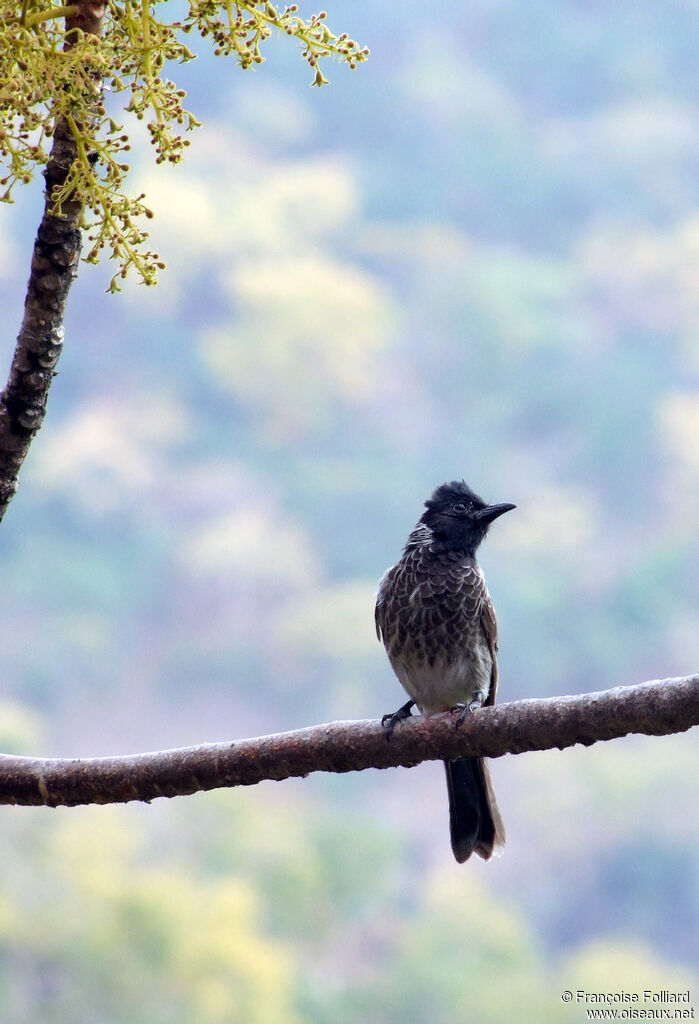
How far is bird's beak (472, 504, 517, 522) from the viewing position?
3.83 meters

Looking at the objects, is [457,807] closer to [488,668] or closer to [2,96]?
[488,668]

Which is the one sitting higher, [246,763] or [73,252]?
[73,252]

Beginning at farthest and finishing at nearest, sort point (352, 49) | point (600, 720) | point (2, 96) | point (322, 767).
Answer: point (322, 767)
point (600, 720)
point (352, 49)
point (2, 96)

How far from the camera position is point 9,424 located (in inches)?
90.5

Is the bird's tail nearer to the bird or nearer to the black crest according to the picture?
the bird

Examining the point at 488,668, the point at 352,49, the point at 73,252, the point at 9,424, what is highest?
the point at 352,49

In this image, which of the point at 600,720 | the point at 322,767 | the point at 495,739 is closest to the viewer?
the point at 600,720

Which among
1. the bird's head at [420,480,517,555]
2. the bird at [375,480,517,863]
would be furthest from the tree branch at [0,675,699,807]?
the bird's head at [420,480,517,555]

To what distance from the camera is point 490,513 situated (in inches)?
153

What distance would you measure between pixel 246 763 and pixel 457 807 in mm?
1385

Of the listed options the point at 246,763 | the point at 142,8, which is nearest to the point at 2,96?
the point at 142,8

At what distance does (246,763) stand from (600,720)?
2.35 feet

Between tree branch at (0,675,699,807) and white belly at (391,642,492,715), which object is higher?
white belly at (391,642,492,715)

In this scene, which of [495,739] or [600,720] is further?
[495,739]
